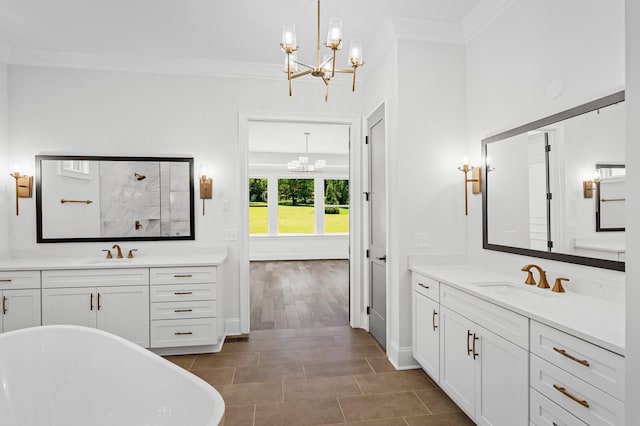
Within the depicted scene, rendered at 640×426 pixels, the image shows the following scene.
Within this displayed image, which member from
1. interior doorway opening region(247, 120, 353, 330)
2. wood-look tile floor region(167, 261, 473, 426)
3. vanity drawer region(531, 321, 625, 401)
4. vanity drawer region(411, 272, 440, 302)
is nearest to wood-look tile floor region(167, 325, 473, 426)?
wood-look tile floor region(167, 261, 473, 426)

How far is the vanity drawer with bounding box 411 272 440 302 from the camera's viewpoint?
8.56ft

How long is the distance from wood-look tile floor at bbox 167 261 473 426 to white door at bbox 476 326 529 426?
0.34 metres

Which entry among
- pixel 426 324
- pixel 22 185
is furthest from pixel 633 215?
pixel 22 185

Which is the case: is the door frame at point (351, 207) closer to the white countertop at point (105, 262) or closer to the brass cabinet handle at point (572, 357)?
the white countertop at point (105, 262)

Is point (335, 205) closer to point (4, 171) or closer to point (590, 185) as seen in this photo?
point (4, 171)

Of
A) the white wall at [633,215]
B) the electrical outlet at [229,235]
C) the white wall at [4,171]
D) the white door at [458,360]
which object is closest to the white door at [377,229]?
the white door at [458,360]

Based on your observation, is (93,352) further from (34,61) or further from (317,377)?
(34,61)

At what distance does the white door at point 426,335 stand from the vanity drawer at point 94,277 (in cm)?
242

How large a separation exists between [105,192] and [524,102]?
3850 mm

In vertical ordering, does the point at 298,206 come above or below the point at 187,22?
below

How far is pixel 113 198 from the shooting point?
3646mm

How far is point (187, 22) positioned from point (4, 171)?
2355mm

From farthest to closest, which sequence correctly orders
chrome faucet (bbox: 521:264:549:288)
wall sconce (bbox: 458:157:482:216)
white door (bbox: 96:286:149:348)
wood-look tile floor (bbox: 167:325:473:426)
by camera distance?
white door (bbox: 96:286:149:348) → wall sconce (bbox: 458:157:482:216) → wood-look tile floor (bbox: 167:325:473:426) → chrome faucet (bbox: 521:264:549:288)

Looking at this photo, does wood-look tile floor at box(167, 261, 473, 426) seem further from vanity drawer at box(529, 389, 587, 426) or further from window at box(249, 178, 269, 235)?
window at box(249, 178, 269, 235)
